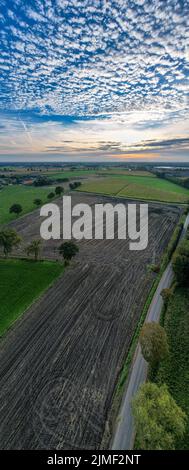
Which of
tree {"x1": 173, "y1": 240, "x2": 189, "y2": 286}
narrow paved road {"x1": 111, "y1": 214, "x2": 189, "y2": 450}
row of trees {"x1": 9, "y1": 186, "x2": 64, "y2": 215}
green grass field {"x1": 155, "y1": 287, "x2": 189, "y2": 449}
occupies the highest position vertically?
row of trees {"x1": 9, "y1": 186, "x2": 64, "y2": 215}

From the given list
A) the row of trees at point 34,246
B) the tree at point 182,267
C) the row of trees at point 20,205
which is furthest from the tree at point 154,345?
the row of trees at point 20,205

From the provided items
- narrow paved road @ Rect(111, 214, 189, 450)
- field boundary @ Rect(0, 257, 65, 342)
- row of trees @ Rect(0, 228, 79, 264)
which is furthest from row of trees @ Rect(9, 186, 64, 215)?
narrow paved road @ Rect(111, 214, 189, 450)

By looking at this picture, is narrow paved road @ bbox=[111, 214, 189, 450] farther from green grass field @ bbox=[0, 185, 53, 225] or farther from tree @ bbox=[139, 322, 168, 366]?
green grass field @ bbox=[0, 185, 53, 225]

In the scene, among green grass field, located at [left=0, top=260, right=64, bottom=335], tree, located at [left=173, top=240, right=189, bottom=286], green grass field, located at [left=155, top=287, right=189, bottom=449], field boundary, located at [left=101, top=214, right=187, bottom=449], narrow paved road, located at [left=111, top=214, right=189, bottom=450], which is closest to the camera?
narrow paved road, located at [left=111, top=214, right=189, bottom=450]

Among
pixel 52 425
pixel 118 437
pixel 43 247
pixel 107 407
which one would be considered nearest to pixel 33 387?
pixel 52 425

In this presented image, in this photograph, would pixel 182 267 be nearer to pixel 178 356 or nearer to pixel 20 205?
pixel 178 356

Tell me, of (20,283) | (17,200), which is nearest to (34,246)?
(20,283)
